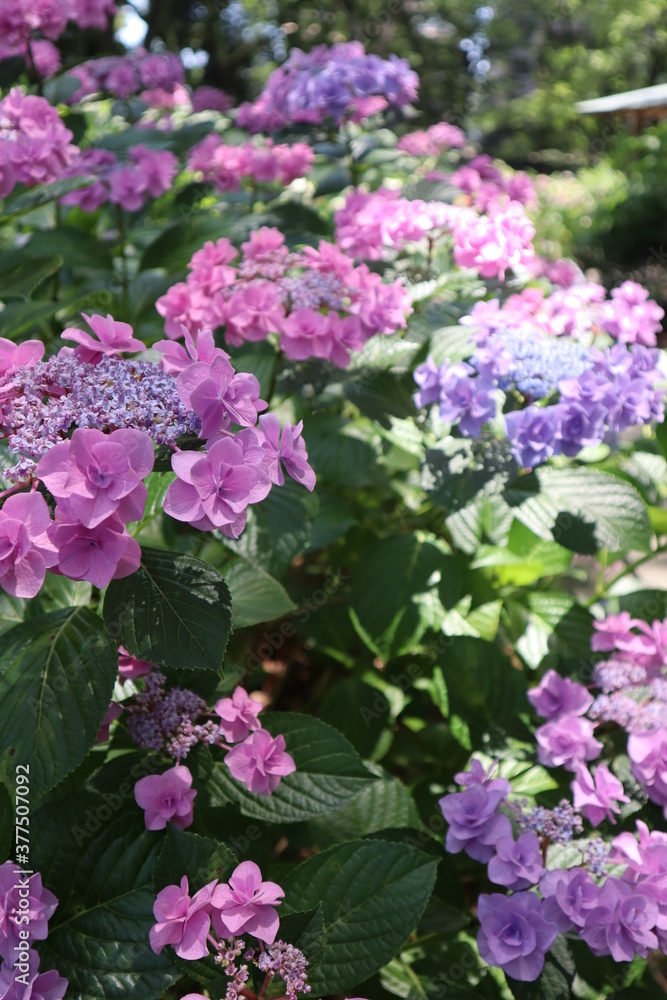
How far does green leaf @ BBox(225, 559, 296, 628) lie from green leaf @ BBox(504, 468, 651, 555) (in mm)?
515

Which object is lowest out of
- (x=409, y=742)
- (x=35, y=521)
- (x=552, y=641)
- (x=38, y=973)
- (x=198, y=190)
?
(x=409, y=742)

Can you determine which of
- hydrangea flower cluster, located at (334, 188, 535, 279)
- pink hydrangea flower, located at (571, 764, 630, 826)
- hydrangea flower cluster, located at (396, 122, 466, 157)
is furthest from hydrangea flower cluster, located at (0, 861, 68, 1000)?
hydrangea flower cluster, located at (396, 122, 466, 157)

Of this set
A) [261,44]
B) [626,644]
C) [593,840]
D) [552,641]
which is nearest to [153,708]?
[593,840]

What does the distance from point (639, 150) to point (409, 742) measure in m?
11.1

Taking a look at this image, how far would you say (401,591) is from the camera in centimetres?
159

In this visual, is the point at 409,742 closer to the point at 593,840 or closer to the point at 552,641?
the point at 552,641

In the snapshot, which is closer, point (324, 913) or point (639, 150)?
point (324, 913)

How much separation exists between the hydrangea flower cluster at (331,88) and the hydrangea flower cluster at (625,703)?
74.6 inches

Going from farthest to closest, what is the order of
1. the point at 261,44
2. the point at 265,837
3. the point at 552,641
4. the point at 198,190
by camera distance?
the point at 261,44
the point at 198,190
the point at 552,641
the point at 265,837

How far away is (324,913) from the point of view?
948 millimetres

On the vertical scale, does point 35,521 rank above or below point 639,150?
above

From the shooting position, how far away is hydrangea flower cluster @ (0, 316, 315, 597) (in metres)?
0.71

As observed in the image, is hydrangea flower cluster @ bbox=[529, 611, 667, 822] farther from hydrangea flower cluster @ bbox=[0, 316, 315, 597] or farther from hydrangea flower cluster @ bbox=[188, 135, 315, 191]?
hydrangea flower cluster @ bbox=[188, 135, 315, 191]

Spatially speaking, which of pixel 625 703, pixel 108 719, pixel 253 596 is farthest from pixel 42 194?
pixel 625 703
